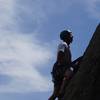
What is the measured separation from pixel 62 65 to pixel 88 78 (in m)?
1.99

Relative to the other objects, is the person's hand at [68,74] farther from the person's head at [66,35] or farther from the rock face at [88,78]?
the person's head at [66,35]

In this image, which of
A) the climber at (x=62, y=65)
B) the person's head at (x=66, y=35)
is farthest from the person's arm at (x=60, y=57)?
the person's head at (x=66, y=35)

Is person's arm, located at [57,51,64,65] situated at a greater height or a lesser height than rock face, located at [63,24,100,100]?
greater

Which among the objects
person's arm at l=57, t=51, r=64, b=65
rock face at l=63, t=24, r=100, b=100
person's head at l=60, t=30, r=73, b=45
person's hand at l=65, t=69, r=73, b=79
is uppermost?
person's head at l=60, t=30, r=73, b=45

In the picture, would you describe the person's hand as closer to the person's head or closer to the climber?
the climber

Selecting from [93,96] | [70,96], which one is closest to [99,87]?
[93,96]

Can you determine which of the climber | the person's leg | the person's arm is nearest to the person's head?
the climber

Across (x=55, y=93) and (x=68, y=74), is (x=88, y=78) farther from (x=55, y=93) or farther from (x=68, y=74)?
(x=55, y=93)

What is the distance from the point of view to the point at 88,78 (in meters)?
14.9

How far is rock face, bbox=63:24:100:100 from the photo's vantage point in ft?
47.3

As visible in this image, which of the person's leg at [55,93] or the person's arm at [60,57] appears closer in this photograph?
the person's arm at [60,57]

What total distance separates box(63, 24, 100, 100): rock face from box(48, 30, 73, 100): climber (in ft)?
1.87

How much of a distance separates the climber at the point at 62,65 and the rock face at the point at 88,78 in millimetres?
571

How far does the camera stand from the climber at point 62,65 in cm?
1652
